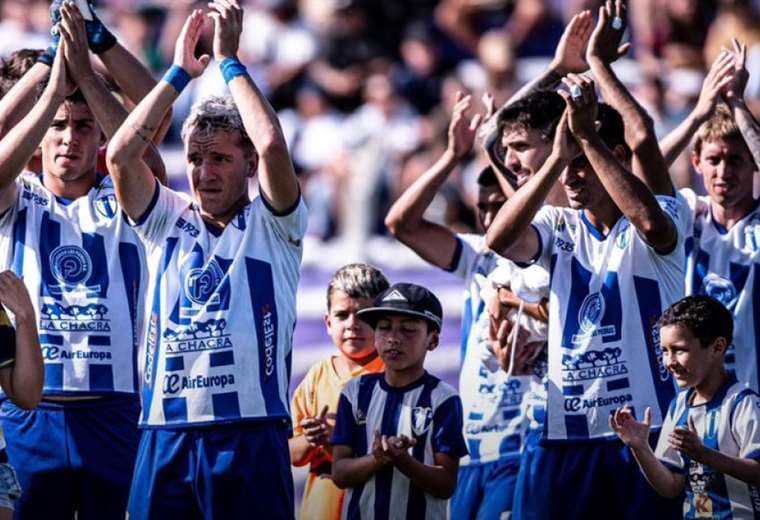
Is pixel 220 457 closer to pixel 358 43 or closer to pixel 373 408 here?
pixel 373 408

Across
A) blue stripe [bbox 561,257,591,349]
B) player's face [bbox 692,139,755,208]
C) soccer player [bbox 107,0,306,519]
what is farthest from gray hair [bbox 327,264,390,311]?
player's face [bbox 692,139,755,208]

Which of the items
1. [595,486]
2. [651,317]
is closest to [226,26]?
[651,317]

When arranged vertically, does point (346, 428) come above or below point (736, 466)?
above

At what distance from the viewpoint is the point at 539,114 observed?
308 inches

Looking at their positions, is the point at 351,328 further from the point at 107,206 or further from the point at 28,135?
the point at 28,135

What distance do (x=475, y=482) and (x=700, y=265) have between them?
1.74 meters

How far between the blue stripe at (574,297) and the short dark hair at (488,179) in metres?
1.55

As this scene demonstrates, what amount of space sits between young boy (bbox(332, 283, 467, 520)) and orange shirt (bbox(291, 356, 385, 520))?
353 millimetres

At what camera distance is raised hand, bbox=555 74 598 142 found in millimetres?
Answer: 6918

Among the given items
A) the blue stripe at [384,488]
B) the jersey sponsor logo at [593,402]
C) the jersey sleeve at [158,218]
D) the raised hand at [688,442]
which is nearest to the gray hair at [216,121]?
the jersey sleeve at [158,218]

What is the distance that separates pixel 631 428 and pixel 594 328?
0.59m

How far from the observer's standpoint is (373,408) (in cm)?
789

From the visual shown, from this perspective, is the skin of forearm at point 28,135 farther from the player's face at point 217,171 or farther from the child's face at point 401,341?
the child's face at point 401,341

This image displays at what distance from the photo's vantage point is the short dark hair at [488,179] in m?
8.94
